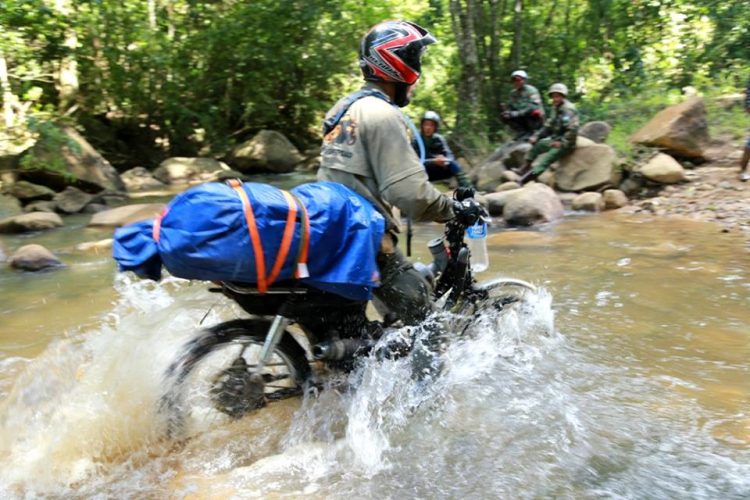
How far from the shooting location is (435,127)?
369 inches

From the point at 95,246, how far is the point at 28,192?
14.7 ft

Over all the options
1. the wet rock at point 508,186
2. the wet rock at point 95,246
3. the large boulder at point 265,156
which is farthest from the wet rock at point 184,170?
the wet rock at point 508,186

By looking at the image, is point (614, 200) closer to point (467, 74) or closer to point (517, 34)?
point (467, 74)

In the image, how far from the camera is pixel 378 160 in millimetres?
3070

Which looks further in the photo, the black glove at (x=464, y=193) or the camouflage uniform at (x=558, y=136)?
the camouflage uniform at (x=558, y=136)

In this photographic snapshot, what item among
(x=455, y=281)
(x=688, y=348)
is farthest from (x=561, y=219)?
(x=455, y=281)

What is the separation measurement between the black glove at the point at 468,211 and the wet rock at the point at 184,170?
12667 mm

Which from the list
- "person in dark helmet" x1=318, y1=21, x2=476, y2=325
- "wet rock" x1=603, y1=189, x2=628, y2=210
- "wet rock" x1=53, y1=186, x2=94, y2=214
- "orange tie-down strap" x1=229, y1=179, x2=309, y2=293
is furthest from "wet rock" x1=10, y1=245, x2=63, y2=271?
"wet rock" x1=603, y1=189, x2=628, y2=210

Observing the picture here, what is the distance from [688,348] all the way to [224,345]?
10.8 ft

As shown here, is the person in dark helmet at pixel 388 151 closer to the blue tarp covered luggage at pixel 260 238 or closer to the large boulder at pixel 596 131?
the blue tarp covered luggage at pixel 260 238

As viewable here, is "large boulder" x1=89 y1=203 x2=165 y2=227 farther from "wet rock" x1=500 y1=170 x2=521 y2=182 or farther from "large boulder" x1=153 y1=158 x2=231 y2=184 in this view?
"wet rock" x1=500 y1=170 x2=521 y2=182

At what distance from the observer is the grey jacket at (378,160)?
303cm

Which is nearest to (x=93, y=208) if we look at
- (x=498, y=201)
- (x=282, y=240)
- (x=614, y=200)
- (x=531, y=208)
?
(x=498, y=201)

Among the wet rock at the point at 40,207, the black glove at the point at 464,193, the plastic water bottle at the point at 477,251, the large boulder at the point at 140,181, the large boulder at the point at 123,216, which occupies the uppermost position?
the black glove at the point at 464,193
